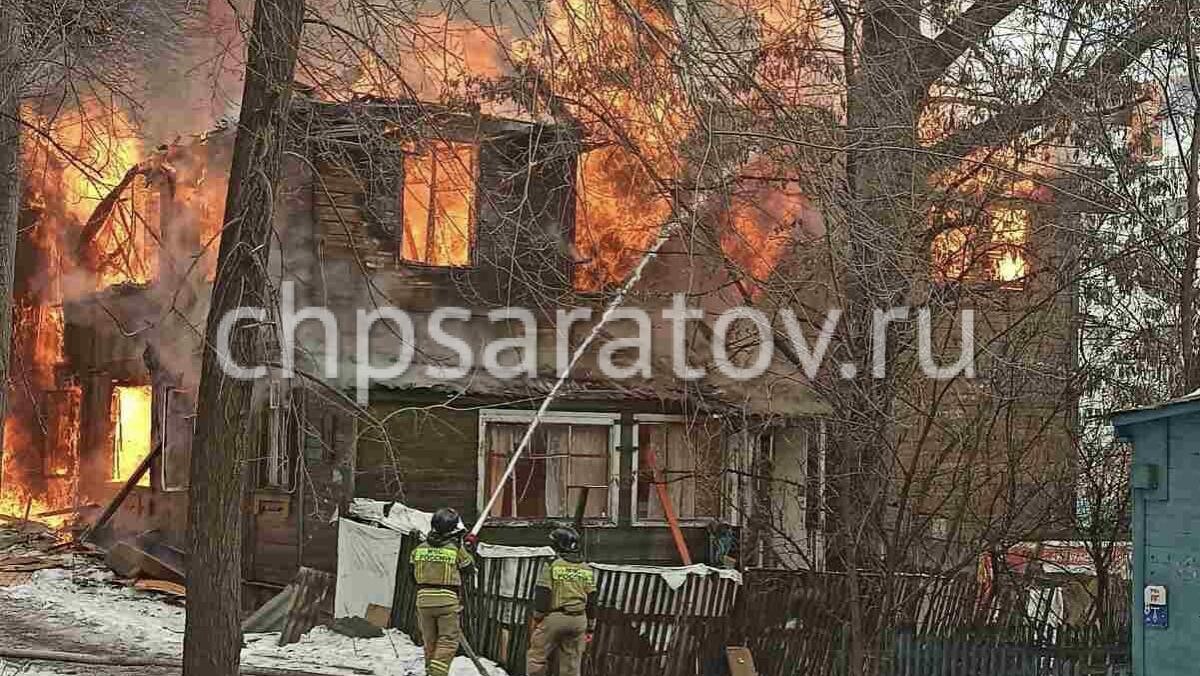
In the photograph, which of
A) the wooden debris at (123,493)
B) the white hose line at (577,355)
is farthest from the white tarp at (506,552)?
the wooden debris at (123,493)

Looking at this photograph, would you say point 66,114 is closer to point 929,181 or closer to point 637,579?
point 637,579

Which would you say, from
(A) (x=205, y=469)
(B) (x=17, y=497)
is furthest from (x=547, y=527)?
(B) (x=17, y=497)

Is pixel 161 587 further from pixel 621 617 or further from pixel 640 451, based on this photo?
pixel 621 617

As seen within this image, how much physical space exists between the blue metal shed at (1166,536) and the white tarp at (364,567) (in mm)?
6661

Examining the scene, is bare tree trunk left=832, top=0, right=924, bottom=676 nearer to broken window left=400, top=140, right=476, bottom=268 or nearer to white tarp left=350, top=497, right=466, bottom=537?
white tarp left=350, top=497, right=466, bottom=537

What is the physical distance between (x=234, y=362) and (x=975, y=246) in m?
6.41

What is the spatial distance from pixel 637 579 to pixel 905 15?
5.26 metres

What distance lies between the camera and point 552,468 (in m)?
15.6

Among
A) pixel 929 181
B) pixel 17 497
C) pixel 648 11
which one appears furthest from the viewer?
pixel 17 497

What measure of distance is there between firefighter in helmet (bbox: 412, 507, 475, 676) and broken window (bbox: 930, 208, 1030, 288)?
458 cm

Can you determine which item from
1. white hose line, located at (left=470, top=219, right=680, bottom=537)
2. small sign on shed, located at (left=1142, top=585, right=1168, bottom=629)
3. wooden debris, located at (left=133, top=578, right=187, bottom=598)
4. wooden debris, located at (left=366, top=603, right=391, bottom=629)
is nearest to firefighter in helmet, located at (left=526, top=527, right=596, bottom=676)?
white hose line, located at (left=470, top=219, right=680, bottom=537)

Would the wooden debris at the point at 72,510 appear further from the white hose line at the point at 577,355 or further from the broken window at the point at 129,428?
the white hose line at the point at 577,355

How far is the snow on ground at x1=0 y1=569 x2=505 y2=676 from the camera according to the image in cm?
1230

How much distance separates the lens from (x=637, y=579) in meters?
12.2
